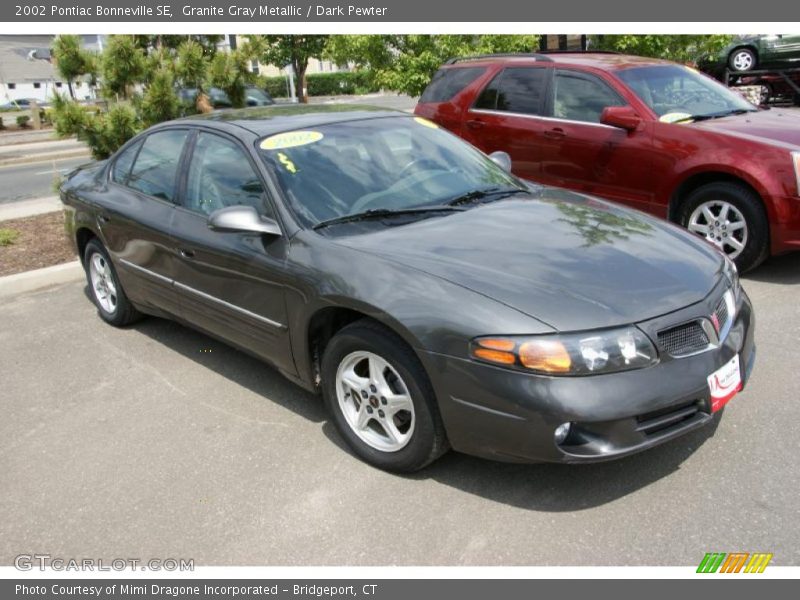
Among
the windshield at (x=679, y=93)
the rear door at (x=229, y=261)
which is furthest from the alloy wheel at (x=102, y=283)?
the windshield at (x=679, y=93)

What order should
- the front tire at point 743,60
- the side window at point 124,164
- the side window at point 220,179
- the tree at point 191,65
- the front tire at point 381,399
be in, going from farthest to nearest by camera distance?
the front tire at point 743,60 < the tree at point 191,65 < the side window at point 124,164 < the side window at point 220,179 < the front tire at point 381,399

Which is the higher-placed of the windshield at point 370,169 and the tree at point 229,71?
the tree at point 229,71

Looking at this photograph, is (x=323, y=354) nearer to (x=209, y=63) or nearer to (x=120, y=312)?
(x=120, y=312)

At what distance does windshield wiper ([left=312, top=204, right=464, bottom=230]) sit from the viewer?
143 inches

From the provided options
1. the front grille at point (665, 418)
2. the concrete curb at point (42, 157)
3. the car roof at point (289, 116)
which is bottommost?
the concrete curb at point (42, 157)

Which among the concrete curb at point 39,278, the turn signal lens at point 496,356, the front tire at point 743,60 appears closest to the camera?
the turn signal lens at point 496,356

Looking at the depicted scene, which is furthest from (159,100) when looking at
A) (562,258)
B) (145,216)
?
(562,258)

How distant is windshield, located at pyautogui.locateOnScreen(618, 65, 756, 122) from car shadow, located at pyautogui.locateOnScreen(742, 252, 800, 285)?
4.55ft

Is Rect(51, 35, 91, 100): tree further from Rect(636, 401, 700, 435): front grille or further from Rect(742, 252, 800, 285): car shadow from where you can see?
Rect(636, 401, 700, 435): front grille

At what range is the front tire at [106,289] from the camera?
5281mm

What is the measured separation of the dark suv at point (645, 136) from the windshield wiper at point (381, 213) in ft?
9.66

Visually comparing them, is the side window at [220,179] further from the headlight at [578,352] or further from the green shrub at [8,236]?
the green shrub at [8,236]

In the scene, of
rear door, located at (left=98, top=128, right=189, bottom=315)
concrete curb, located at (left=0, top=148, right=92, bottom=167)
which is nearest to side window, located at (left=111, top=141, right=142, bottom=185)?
rear door, located at (left=98, top=128, right=189, bottom=315)

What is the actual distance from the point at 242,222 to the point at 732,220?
13.3 feet
